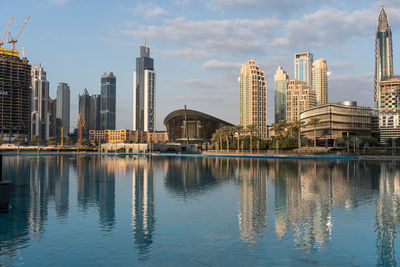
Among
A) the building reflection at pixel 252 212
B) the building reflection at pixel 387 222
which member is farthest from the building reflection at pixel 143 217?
the building reflection at pixel 387 222

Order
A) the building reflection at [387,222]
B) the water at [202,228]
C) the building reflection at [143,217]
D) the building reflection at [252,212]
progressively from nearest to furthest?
the water at [202,228]
the building reflection at [387,222]
the building reflection at [143,217]
the building reflection at [252,212]

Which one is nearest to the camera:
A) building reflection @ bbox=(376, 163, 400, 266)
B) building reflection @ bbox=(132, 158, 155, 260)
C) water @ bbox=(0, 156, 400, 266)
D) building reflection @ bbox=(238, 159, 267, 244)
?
water @ bbox=(0, 156, 400, 266)

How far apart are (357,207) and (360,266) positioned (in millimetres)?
15719

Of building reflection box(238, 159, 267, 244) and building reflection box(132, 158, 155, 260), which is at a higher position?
building reflection box(238, 159, 267, 244)

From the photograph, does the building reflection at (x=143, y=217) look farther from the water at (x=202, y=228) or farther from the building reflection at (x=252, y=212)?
the building reflection at (x=252, y=212)

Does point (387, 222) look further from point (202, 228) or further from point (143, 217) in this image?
point (143, 217)

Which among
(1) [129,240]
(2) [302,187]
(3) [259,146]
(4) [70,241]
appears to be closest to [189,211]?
(1) [129,240]

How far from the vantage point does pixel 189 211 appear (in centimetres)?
3020

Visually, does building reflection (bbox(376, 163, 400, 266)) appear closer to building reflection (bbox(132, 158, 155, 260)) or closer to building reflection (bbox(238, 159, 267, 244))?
building reflection (bbox(238, 159, 267, 244))

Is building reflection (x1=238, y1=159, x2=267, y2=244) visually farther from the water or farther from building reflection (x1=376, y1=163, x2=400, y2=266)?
building reflection (x1=376, y1=163, x2=400, y2=266)

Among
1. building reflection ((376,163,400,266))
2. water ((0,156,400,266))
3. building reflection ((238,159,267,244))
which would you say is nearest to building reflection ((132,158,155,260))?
water ((0,156,400,266))

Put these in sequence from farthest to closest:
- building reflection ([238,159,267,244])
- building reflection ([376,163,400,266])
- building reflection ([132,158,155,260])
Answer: building reflection ([238,159,267,244]), building reflection ([132,158,155,260]), building reflection ([376,163,400,266])

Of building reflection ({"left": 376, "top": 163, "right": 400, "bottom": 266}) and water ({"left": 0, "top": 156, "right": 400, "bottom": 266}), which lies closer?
water ({"left": 0, "top": 156, "right": 400, "bottom": 266})

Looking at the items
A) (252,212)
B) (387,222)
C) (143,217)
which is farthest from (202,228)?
(387,222)
